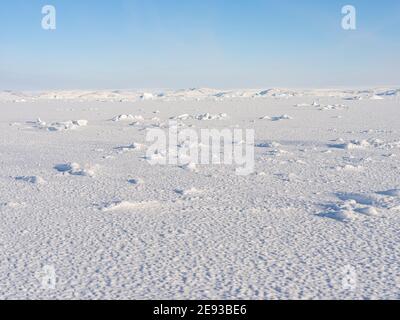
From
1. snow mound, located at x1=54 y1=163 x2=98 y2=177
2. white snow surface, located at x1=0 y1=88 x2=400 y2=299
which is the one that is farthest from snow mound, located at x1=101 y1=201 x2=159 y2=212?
snow mound, located at x1=54 y1=163 x2=98 y2=177

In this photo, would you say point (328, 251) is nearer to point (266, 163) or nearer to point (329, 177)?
point (329, 177)

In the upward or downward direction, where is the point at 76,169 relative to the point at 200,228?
upward

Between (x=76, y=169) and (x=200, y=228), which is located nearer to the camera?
(x=200, y=228)

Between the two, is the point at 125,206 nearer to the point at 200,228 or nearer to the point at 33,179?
the point at 200,228

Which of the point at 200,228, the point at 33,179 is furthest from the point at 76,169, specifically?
the point at 200,228

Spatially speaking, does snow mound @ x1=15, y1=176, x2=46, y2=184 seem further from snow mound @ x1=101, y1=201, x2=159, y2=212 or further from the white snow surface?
snow mound @ x1=101, y1=201, x2=159, y2=212

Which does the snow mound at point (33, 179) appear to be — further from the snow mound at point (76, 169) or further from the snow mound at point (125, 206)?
the snow mound at point (125, 206)

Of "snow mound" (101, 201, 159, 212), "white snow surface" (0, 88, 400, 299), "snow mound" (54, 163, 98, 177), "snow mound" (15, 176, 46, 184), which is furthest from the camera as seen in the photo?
"snow mound" (54, 163, 98, 177)

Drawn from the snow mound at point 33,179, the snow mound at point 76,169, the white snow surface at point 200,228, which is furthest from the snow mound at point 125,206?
the snow mound at point 76,169

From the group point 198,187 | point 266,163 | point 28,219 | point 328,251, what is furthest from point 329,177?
point 28,219

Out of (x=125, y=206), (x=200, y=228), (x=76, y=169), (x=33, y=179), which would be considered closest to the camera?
(x=200, y=228)

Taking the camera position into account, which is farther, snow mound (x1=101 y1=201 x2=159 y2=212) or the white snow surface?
snow mound (x1=101 y1=201 x2=159 y2=212)
